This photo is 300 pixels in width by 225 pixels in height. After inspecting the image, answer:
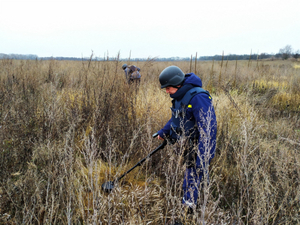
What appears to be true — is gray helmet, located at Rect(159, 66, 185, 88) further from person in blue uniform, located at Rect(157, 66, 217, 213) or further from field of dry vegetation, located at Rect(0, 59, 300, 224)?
field of dry vegetation, located at Rect(0, 59, 300, 224)

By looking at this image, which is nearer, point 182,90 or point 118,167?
point 182,90

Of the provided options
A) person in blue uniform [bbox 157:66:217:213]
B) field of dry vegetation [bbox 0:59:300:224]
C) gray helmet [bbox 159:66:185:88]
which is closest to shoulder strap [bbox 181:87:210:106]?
person in blue uniform [bbox 157:66:217:213]

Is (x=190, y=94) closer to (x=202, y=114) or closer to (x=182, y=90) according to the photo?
(x=182, y=90)

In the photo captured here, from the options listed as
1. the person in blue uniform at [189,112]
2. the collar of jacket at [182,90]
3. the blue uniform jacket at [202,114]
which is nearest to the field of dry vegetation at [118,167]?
the person in blue uniform at [189,112]

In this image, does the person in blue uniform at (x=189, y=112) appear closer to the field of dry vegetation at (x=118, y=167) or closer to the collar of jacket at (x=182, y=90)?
the collar of jacket at (x=182, y=90)

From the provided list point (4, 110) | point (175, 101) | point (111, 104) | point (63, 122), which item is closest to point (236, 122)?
point (175, 101)

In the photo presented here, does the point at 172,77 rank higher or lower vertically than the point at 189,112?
higher

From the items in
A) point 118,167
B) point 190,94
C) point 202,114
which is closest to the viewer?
point 202,114

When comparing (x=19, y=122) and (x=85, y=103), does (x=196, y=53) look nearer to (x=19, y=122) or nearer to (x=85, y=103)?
(x=85, y=103)

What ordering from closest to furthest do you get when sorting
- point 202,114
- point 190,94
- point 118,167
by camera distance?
point 202,114, point 190,94, point 118,167

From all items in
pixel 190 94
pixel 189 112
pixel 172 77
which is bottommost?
pixel 189 112

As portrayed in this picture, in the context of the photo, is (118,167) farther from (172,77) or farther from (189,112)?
(172,77)

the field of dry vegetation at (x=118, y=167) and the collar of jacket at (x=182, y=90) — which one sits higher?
the collar of jacket at (x=182, y=90)

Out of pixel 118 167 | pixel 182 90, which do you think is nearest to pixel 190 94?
pixel 182 90
